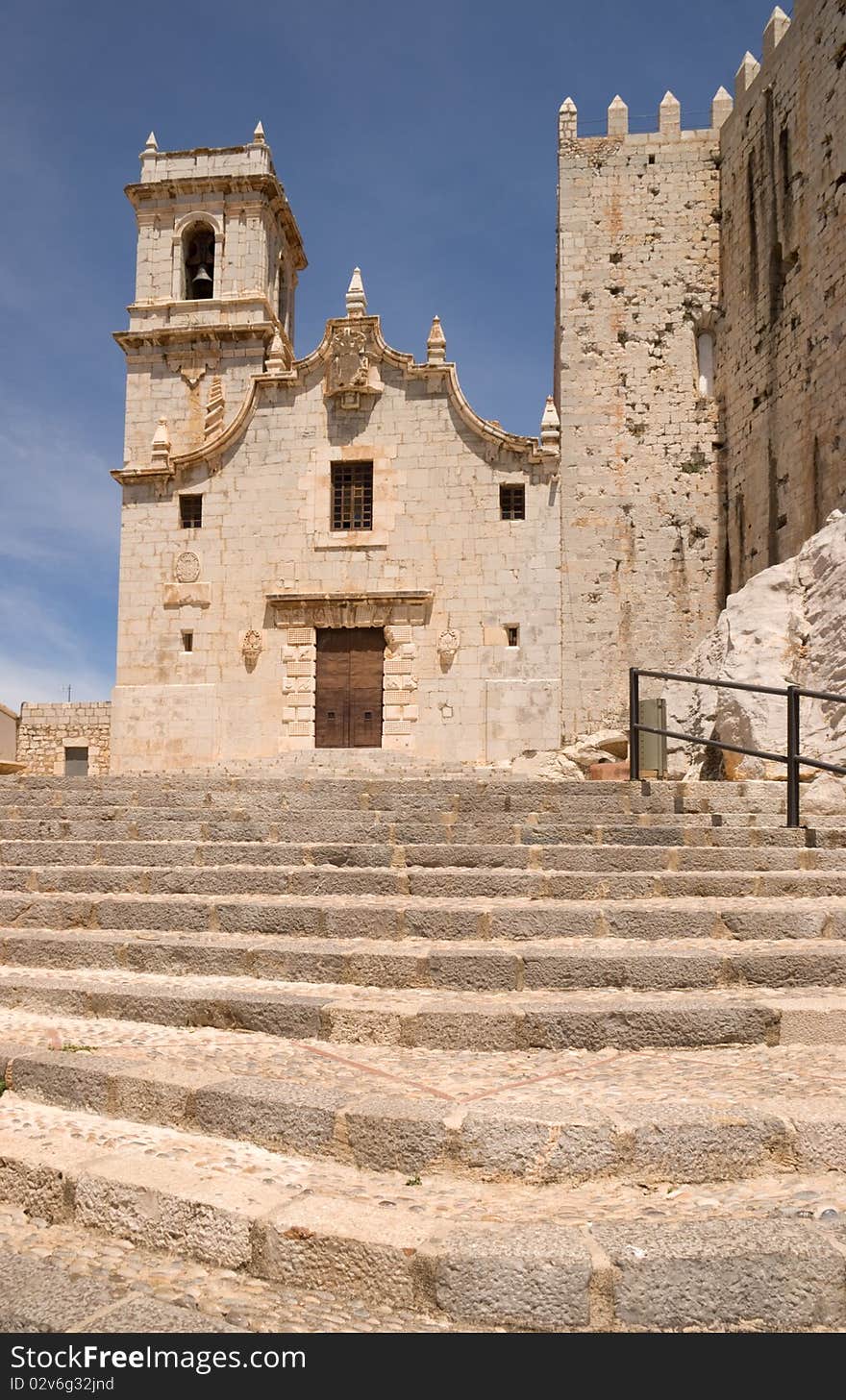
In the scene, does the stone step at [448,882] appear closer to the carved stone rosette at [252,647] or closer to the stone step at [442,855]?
the stone step at [442,855]

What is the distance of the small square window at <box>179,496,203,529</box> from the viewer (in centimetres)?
1983

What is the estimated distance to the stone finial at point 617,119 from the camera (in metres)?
21.4

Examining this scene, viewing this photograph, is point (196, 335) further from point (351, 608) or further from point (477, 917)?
point (477, 917)

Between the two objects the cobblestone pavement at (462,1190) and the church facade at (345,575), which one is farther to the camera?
the church facade at (345,575)

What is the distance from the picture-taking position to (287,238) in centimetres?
2630

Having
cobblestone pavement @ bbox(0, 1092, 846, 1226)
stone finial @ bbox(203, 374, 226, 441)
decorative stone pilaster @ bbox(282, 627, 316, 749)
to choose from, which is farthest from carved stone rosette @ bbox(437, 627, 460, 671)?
cobblestone pavement @ bbox(0, 1092, 846, 1226)

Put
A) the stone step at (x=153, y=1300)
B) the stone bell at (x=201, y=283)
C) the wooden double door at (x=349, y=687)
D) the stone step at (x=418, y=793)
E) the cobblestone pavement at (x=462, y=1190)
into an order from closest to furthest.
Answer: the stone step at (x=153, y=1300), the cobblestone pavement at (x=462, y=1190), the stone step at (x=418, y=793), the wooden double door at (x=349, y=687), the stone bell at (x=201, y=283)

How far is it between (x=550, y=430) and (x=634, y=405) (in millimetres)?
2810

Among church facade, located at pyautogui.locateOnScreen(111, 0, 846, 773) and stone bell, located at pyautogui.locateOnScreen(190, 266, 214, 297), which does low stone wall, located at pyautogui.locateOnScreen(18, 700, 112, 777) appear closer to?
church facade, located at pyautogui.locateOnScreen(111, 0, 846, 773)

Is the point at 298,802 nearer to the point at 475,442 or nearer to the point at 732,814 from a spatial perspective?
the point at 732,814

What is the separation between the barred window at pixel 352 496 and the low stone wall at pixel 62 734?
8.15 meters

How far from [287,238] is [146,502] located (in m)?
10.3

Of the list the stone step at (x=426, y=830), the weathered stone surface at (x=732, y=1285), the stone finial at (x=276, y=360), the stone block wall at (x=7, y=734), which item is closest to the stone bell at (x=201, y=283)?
the stone finial at (x=276, y=360)

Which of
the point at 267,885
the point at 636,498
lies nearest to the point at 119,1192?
the point at 267,885
